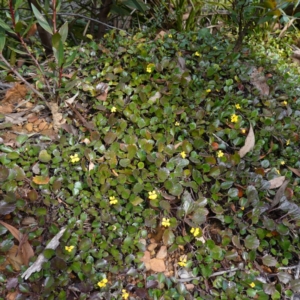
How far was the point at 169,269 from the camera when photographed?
5.05 ft

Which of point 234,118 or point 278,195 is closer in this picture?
point 278,195

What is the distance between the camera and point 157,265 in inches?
60.6

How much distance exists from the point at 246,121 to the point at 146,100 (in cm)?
64

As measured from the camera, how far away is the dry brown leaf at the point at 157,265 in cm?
153

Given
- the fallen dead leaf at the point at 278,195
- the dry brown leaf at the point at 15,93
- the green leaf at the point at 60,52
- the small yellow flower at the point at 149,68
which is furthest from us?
the small yellow flower at the point at 149,68

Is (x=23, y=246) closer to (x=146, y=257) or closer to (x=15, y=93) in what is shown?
(x=146, y=257)

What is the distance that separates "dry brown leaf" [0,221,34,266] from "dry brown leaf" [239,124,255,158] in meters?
1.22

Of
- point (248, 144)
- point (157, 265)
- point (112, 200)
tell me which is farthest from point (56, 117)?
point (248, 144)

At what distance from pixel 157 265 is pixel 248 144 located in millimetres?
874

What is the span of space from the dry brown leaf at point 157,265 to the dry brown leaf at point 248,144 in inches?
30.1

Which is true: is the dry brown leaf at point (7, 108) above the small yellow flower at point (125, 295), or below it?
above

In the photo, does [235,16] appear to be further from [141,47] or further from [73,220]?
[73,220]

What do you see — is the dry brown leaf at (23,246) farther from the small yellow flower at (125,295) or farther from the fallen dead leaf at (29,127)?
the fallen dead leaf at (29,127)

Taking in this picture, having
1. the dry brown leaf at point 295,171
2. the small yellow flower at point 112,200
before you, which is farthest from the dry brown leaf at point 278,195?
the small yellow flower at point 112,200
